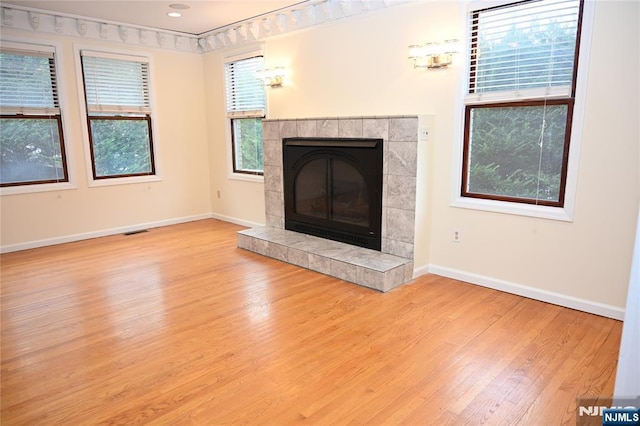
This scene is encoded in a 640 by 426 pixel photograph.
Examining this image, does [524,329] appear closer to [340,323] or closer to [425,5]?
[340,323]

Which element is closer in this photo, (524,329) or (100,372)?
(100,372)

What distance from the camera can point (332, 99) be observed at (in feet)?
15.1

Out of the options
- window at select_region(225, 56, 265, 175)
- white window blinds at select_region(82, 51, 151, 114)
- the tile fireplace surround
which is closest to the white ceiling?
white window blinds at select_region(82, 51, 151, 114)

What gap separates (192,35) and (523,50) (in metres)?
4.69

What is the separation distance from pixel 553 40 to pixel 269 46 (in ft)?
10.9

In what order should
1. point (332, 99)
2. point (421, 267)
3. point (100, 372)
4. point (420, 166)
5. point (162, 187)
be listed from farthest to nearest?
point (162, 187) < point (332, 99) < point (421, 267) < point (420, 166) < point (100, 372)

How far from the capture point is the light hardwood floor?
80.8 inches

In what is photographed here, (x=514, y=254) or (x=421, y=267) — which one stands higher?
(x=514, y=254)

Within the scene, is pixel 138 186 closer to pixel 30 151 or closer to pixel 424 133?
pixel 30 151

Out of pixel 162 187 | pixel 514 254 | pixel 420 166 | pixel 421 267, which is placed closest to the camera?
pixel 514 254

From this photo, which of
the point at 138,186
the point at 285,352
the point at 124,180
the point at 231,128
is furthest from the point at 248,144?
the point at 285,352

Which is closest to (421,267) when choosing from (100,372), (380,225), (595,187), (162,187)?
(380,225)

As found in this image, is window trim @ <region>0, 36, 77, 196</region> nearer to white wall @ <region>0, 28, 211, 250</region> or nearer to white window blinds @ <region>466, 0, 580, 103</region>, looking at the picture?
white wall @ <region>0, 28, 211, 250</region>

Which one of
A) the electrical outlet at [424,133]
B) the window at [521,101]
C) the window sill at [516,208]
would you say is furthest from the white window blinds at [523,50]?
the window sill at [516,208]
